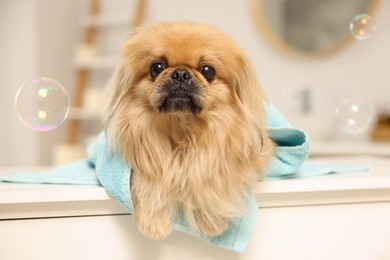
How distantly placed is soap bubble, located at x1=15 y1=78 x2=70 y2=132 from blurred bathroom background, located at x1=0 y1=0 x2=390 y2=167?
151 centimetres

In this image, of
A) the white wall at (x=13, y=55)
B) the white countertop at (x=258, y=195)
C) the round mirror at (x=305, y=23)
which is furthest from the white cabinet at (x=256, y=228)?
the white wall at (x=13, y=55)

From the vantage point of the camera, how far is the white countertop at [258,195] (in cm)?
92

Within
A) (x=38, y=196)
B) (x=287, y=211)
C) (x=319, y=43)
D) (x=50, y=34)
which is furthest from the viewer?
(x=50, y=34)

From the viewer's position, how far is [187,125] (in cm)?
100

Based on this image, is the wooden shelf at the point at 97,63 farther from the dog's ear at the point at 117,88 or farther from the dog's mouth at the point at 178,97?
the dog's mouth at the point at 178,97

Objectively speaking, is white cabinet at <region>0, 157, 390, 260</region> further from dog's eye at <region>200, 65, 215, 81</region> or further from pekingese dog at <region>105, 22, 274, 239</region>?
A: dog's eye at <region>200, 65, 215, 81</region>

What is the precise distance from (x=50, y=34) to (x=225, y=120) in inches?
82.3

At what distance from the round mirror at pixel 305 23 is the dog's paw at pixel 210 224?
1783 millimetres

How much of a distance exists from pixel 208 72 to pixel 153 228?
13.3 inches

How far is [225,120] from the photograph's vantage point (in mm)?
1000

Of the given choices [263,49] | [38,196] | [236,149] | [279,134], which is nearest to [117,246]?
[38,196]

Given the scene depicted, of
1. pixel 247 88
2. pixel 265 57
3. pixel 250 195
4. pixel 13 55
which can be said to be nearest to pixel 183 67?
pixel 247 88

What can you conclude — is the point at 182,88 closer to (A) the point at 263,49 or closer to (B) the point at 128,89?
(B) the point at 128,89

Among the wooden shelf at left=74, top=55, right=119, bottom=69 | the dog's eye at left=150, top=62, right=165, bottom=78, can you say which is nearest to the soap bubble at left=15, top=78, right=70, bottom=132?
the dog's eye at left=150, top=62, right=165, bottom=78
